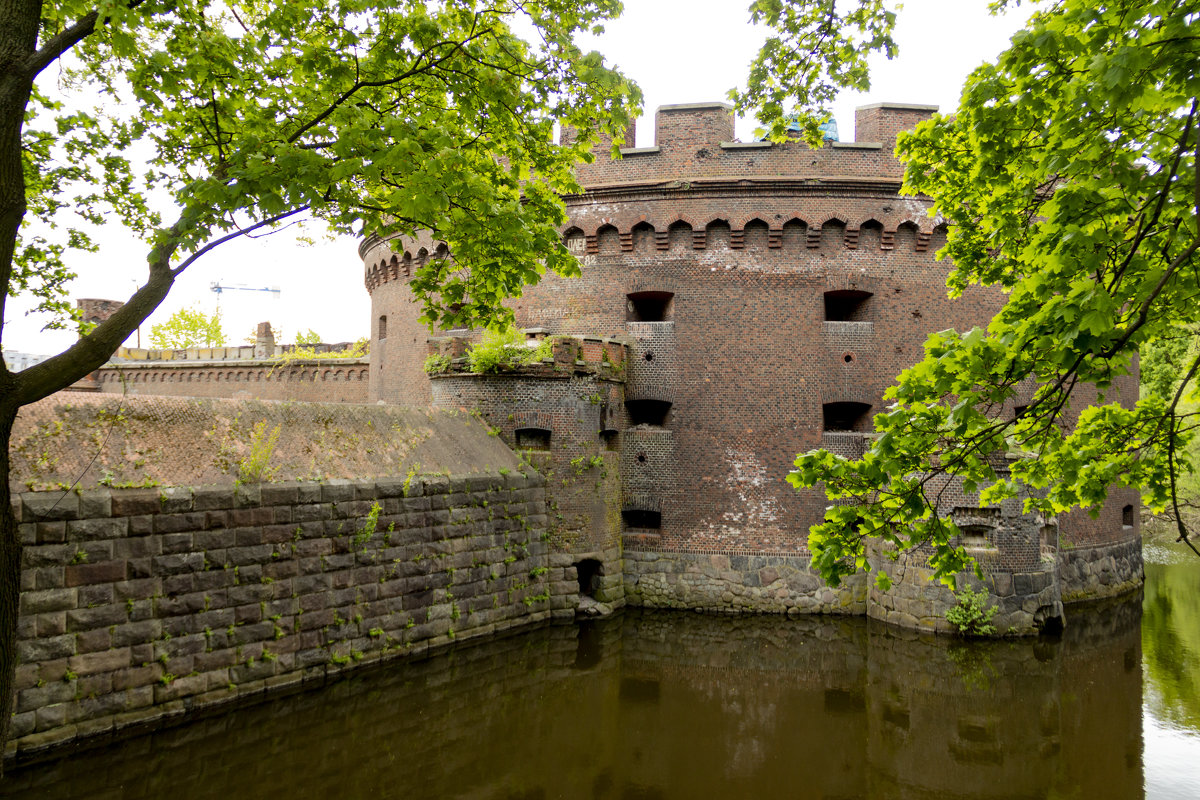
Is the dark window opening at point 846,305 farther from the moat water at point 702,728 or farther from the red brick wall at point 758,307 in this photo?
the moat water at point 702,728

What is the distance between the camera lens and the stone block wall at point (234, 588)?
603 cm

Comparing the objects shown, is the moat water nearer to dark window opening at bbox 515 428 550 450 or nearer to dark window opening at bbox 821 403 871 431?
dark window opening at bbox 515 428 550 450

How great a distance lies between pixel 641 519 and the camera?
12961mm

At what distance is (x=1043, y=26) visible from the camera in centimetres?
382

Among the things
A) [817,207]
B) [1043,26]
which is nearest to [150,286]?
[1043,26]

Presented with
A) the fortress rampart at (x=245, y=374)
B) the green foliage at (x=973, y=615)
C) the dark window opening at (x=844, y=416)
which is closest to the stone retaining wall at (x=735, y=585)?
the green foliage at (x=973, y=615)

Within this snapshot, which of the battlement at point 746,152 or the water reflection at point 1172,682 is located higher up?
the battlement at point 746,152

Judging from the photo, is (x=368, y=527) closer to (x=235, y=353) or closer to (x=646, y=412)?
(x=646, y=412)

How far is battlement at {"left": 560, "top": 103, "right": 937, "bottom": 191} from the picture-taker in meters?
12.4

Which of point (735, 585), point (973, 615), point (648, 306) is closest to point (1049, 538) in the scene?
point (973, 615)

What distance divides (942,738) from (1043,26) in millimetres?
6697

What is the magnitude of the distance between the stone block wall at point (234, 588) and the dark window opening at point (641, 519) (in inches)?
120

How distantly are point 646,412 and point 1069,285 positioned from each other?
9.91 metres

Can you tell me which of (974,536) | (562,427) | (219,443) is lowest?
(974,536)
